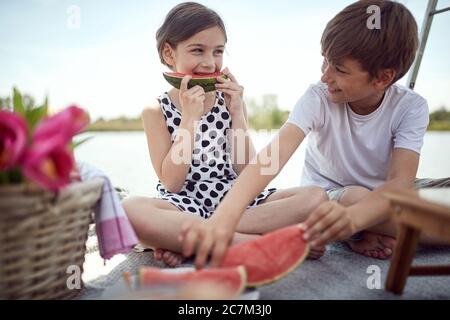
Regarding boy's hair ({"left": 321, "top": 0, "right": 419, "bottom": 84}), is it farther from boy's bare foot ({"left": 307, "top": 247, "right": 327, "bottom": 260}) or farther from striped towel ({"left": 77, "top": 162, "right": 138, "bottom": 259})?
striped towel ({"left": 77, "top": 162, "right": 138, "bottom": 259})

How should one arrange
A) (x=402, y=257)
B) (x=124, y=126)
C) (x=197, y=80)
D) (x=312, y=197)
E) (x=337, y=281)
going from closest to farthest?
(x=402, y=257), (x=337, y=281), (x=312, y=197), (x=197, y=80), (x=124, y=126)

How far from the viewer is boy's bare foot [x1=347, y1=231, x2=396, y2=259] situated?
51.9 inches

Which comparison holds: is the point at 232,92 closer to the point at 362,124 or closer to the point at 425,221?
the point at 362,124

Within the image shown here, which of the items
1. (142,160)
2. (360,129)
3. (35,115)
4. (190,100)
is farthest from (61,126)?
(142,160)

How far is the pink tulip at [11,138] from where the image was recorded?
707mm

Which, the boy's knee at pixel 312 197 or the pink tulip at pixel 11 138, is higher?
the pink tulip at pixel 11 138

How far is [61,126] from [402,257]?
772mm

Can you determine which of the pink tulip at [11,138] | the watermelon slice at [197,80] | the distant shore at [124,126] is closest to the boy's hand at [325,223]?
the pink tulip at [11,138]

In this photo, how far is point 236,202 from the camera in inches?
39.7

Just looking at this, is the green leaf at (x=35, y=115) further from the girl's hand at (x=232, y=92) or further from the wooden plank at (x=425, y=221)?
the wooden plank at (x=425, y=221)

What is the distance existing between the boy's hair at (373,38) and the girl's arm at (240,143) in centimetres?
36

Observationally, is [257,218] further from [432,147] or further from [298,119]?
[432,147]
